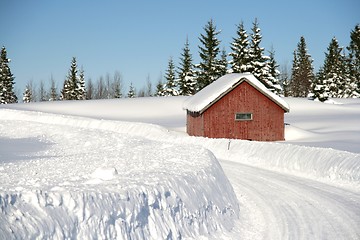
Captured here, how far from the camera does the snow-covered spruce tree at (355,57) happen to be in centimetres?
7919

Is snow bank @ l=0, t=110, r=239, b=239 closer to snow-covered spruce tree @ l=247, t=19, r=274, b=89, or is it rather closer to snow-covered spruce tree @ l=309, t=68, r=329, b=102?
snow-covered spruce tree @ l=247, t=19, r=274, b=89

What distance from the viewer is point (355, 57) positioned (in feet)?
269

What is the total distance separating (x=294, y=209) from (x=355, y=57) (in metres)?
78.1

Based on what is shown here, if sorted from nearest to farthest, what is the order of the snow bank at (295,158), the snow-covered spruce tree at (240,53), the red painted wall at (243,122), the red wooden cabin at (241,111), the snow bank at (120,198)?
the snow bank at (120,198), the snow bank at (295,158), the red wooden cabin at (241,111), the red painted wall at (243,122), the snow-covered spruce tree at (240,53)

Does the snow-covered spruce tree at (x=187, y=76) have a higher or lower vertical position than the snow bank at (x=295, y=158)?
higher

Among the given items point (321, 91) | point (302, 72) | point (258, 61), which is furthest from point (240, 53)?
point (302, 72)

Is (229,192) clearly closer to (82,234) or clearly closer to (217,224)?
(217,224)

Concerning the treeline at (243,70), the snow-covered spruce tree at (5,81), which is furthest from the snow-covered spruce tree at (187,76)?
the snow-covered spruce tree at (5,81)

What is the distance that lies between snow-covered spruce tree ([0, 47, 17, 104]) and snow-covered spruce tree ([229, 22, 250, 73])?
3980 cm

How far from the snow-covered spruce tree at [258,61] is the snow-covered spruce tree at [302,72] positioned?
36.4 metres

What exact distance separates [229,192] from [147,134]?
82.2ft

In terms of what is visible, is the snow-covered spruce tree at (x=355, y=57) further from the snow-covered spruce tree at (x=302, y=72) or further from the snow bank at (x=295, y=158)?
the snow bank at (x=295, y=158)

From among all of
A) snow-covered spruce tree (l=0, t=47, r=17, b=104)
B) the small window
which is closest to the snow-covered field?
the small window

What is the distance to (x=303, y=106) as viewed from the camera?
199 feet
